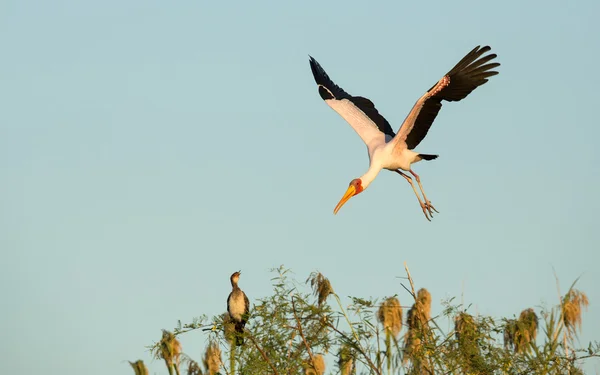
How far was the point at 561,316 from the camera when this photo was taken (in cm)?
804

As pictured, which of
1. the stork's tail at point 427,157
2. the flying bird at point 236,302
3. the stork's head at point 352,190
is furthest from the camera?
the stork's tail at point 427,157

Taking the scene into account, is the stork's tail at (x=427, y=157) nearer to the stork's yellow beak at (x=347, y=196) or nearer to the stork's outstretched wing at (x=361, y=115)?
the stork's outstretched wing at (x=361, y=115)

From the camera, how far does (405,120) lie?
1062 centimetres

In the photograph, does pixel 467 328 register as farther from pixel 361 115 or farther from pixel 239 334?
pixel 361 115

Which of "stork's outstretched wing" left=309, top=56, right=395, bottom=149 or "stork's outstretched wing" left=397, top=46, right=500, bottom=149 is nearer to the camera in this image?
"stork's outstretched wing" left=397, top=46, right=500, bottom=149

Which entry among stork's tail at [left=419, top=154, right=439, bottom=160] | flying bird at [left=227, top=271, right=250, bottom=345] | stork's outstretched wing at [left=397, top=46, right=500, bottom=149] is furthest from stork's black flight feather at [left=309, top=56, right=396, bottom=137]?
flying bird at [left=227, top=271, right=250, bottom=345]

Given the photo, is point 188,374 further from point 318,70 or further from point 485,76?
point 485,76

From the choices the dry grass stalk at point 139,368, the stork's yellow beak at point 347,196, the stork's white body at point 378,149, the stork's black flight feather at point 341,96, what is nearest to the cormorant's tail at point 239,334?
the stork's yellow beak at point 347,196

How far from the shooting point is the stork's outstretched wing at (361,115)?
39.9 feet

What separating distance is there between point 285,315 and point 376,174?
426 cm

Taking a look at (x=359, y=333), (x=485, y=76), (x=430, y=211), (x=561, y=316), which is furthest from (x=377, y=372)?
(x=430, y=211)

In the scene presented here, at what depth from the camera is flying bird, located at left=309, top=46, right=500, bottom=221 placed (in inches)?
392

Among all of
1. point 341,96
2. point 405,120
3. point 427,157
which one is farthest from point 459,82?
point 341,96

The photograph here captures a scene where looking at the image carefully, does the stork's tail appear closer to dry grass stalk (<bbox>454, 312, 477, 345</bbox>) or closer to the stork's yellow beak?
the stork's yellow beak
